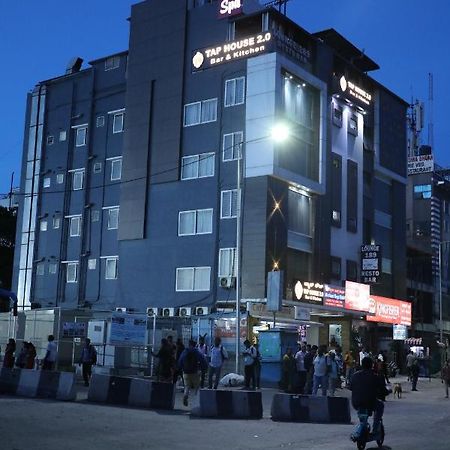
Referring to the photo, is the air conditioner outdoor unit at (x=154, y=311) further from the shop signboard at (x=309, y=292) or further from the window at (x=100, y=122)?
the window at (x=100, y=122)

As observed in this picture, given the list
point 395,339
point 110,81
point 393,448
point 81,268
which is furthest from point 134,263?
point 393,448

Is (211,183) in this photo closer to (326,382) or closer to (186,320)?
(186,320)

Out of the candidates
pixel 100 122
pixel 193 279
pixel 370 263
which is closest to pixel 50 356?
pixel 193 279

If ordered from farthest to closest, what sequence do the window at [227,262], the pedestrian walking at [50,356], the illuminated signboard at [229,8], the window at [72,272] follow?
the window at [72,272], the illuminated signboard at [229,8], the window at [227,262], the pedestrian walking at [50,356]

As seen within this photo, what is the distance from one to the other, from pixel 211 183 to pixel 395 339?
1586cm

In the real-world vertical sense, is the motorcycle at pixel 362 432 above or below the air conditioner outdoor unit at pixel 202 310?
below

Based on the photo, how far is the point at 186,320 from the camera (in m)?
36.0

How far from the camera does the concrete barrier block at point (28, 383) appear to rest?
1905 cm

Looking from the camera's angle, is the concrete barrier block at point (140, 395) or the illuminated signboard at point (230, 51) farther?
the illuminated signboard at point (230, 51)

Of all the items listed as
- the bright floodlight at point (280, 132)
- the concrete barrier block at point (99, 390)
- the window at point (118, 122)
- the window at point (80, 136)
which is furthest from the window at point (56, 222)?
the concrete barrier block at point (99, 390)

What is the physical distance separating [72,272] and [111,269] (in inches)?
145

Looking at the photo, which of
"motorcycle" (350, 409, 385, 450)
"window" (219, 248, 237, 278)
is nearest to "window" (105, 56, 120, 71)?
"window" (219, 248, 237, 278)

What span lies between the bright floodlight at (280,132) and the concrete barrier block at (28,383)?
21.7m

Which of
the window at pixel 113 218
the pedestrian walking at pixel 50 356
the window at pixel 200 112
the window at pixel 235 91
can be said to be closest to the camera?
the pedestrian walking at pixel 50 356
